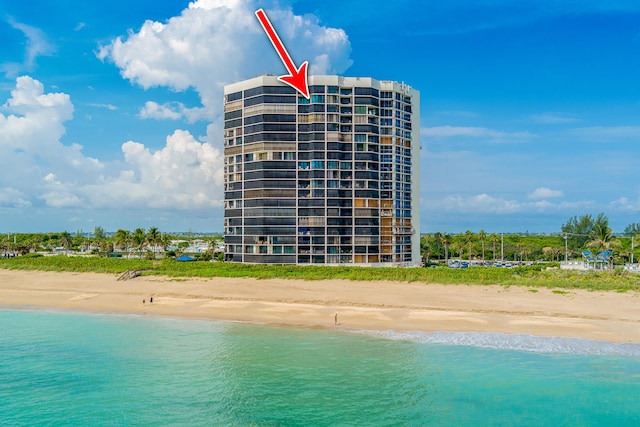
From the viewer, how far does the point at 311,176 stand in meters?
92.1

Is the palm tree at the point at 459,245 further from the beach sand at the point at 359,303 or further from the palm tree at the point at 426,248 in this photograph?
the beach sand at the point at 359,303

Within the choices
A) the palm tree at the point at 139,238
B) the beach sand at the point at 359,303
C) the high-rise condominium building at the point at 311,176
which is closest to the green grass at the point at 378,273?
the beach sand at the point at 359,303

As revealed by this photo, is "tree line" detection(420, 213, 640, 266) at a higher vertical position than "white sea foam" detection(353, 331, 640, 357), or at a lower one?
higher

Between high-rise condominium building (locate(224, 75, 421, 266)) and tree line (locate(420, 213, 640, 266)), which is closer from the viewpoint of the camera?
high-rise condominium building (locate(224, 75, 421, 266))

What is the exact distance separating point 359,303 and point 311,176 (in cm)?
3888

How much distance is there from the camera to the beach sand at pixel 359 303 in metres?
47.5

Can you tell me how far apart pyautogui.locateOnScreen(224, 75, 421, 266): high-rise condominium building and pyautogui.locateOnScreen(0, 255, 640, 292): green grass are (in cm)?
988

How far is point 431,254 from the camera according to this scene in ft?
474

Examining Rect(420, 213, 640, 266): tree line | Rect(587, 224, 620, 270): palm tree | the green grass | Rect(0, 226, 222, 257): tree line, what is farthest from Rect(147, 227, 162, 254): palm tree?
Rect(587, 224, 620, 270): palm tree

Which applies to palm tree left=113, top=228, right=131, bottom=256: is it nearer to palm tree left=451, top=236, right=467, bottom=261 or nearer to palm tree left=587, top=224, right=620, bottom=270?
palm tree left=451, top=236, right=467, bottom=261

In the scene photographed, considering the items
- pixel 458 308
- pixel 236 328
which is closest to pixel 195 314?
pixel 236 328

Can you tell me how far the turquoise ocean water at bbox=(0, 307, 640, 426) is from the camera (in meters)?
28.7

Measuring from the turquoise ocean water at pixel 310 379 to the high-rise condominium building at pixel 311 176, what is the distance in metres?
45.1

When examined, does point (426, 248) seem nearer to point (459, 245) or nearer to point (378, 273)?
point (459, 245)
